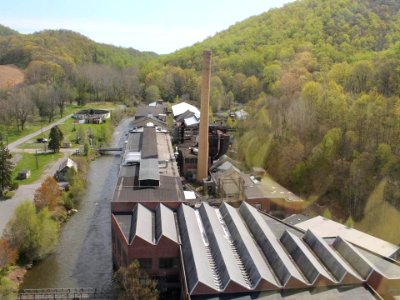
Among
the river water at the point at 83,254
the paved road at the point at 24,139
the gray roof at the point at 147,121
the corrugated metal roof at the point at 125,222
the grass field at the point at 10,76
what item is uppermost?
the grass field at the point at 10,76

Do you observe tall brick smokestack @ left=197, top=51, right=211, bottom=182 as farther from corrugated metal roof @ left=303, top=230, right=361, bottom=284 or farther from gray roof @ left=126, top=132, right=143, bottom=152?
corrugated metal roof @ left=303, top=230, right=361, bottom=284

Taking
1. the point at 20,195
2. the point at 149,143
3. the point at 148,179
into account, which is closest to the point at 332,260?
the point at 148,179

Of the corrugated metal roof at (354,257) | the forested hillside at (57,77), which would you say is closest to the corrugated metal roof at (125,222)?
the corrugated metal roof at (354,257)

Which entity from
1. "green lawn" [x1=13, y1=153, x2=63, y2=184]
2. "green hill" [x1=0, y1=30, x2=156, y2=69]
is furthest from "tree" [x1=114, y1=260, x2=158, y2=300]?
→ "green hill" [x1=0, y1=30, x2=156, y2=69]

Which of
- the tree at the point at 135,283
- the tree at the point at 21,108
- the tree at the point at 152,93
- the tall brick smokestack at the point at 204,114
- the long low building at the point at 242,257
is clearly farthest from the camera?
the tree at the point at 152,93

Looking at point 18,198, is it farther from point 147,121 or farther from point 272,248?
point 147,121

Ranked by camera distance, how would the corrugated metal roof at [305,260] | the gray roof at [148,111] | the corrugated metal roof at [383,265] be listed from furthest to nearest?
1. the gray roof at [148,111]
2. the corrugated metal roof at [383,265]
3. the corrugated metal roof at [305,260]

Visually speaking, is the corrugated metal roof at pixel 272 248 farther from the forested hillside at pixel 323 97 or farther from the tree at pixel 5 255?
the tree at pixel 5 255
